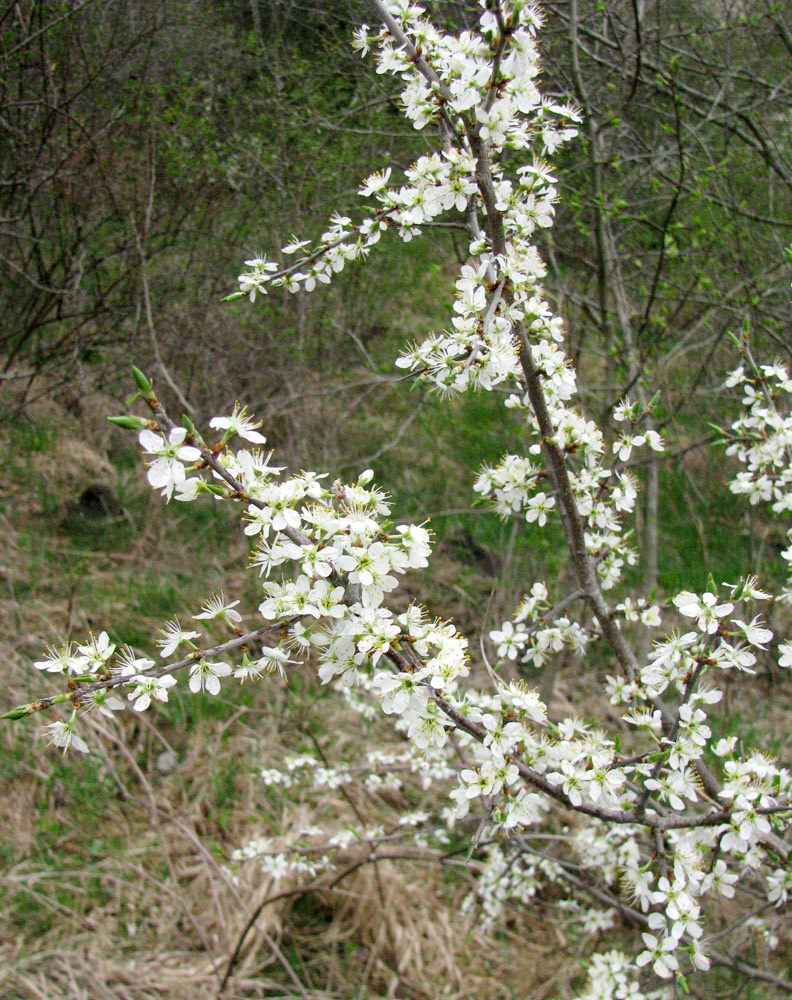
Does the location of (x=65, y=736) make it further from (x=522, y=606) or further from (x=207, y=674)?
(x=522, y=606)

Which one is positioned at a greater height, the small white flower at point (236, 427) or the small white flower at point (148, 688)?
the small white flower at point (236, 427)

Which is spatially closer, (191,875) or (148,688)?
(148,688)

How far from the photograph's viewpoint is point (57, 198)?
5.03 metres

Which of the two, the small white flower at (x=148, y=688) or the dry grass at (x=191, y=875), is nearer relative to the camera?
the small white flower at (x=148, y=688)

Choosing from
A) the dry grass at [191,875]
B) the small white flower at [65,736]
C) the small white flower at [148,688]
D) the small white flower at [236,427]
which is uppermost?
the small white flower at [236,427]

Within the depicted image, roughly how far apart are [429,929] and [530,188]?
2.91 metres

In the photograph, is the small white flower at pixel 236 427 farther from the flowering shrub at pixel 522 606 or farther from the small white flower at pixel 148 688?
the small white flower at pixel 148 688

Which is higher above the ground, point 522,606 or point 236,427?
point 236,427

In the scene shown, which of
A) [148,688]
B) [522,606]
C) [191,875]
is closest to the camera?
[148,688]

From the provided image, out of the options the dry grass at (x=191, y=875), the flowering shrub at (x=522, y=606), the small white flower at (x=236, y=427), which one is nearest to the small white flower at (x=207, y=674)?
the flowering shrub at (x=522, y=606)

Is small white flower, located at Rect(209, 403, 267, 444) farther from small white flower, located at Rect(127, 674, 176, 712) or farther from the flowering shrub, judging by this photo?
small white flower, located at Rect(127, 674, 176, 712)

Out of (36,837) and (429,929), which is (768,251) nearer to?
(429,929)

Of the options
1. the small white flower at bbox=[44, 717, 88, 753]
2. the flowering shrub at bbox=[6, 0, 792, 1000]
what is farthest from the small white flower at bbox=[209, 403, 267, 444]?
the small white flower at bbox=[44, 717, 88, 753]

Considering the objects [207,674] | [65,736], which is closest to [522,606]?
[207,674]
